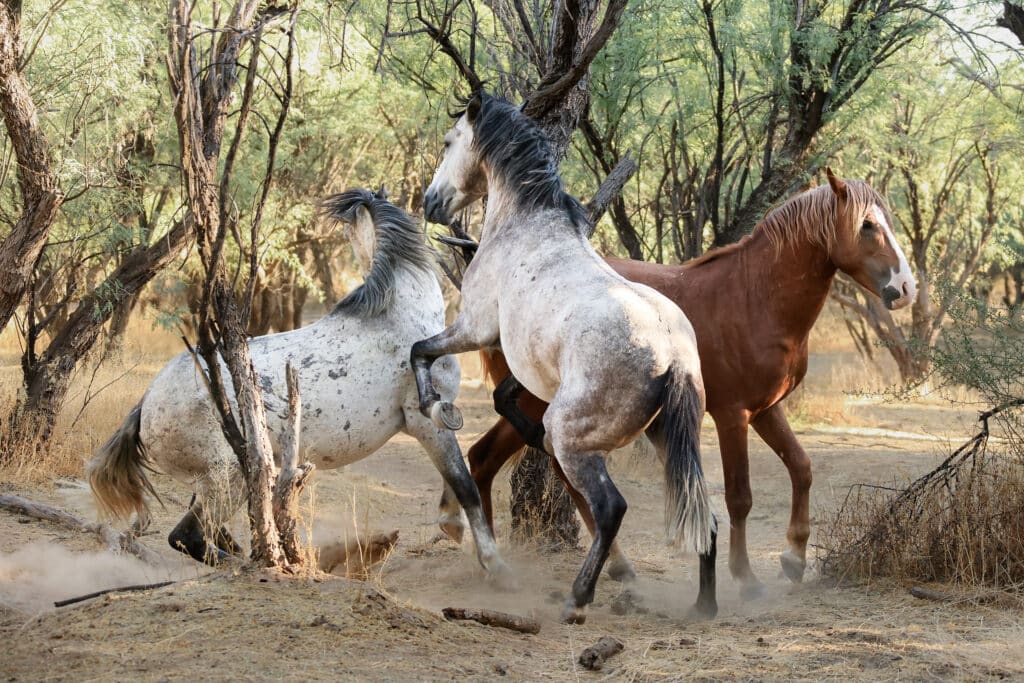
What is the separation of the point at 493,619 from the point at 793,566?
7.19ft

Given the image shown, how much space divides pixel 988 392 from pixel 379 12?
25.8ft

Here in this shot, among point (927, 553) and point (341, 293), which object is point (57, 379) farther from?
point (341, 293)

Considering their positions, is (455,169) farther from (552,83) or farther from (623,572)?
(623,572)

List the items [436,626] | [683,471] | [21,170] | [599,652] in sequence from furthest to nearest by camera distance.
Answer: [21,170] → [683,471] → [436,626] → [599,652]

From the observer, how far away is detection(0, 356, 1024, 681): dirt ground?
11.6 ft

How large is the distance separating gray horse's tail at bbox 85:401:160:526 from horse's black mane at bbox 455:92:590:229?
2.32 metres

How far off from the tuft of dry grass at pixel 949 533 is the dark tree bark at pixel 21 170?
534 centimetres

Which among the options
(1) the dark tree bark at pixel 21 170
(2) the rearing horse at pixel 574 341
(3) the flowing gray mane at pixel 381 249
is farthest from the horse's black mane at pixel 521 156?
(1) the dark tree bark at pixel 21 170

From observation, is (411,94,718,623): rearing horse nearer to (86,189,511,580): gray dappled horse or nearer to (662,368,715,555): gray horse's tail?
(662,368,715,555): gray horse's tail

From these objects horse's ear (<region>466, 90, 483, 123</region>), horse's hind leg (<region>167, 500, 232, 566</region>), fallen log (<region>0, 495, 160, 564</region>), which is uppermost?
horse's ear (<region>466, 90, 483, 123</region>)

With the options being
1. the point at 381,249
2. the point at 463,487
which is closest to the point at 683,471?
the point at 463,487

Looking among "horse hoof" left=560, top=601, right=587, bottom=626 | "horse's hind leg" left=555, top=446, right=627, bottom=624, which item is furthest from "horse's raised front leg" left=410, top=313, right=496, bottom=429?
"horse hoof" left=560, top=601, right=587, bottom=626

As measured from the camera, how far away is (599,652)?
12.7 feet

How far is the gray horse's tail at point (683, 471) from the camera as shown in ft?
14.3
